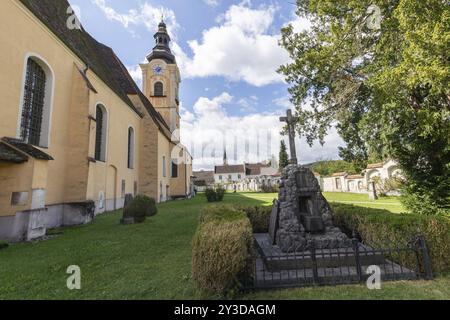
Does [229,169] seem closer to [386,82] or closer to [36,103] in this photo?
[36,103]

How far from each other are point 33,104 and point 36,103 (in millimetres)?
233

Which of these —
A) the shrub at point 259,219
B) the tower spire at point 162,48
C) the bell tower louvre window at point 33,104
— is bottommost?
the shrub at point 259,219

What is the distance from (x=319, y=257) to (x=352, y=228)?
105 inches

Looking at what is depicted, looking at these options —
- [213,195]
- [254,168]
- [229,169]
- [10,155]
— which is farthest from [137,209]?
[254,168]

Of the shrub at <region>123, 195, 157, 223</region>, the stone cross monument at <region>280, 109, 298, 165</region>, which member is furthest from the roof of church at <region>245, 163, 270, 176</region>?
the stone cross monument at <region>280, 109, 298, 165</region>

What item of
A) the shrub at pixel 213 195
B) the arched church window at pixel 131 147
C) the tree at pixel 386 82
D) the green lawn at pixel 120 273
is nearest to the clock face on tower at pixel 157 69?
the arched church window at pixel 131 147

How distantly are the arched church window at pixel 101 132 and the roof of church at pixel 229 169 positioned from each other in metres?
69.9

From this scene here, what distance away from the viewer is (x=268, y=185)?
4750 centimetres

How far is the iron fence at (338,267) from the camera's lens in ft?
14.2

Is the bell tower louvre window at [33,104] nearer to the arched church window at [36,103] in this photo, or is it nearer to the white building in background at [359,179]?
the arched church window at [36,103]

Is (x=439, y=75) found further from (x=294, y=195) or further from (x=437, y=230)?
(x=294, y=195)

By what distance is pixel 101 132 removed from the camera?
16234 millimetres

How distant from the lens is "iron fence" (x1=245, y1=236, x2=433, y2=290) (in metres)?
4.32

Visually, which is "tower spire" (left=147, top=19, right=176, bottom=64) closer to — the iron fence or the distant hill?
the iron fence
